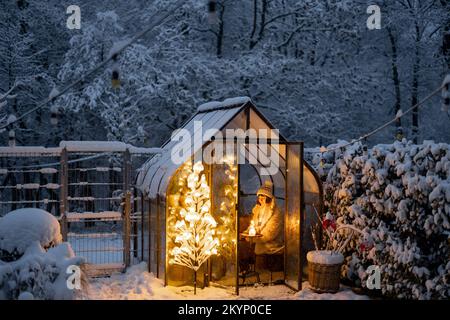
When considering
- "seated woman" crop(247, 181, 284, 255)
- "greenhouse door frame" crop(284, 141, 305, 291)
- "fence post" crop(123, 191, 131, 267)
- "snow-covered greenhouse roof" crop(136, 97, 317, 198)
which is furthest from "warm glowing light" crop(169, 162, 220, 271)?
"fence post" crop(123, 191, 131, 267)

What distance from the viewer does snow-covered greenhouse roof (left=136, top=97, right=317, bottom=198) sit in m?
8.63

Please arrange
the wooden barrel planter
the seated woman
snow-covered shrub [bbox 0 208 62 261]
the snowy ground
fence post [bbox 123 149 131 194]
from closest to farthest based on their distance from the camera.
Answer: snow-covered shrub [bbox 0 208 62 261] < the snowy ground < the wooden barrel planter < the seated woman < fence post [bbox 123 149 131 194]

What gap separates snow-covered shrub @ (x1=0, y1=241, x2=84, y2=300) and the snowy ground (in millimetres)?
2292

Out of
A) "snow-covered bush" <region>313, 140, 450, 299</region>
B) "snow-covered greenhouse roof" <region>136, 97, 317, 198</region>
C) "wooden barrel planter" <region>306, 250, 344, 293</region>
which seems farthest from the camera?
"snow-covered greenhouse roof" <region>136, 97, 317, 198</region>

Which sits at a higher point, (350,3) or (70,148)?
(350,3)

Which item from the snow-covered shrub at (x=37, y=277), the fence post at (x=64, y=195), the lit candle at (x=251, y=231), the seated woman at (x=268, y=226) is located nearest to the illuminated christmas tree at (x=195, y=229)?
the lit candle at (x=251, y=231)

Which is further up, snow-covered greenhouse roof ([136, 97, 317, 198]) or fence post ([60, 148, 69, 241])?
snow-covered greenhouse roof ([136, 97, 317, 198])

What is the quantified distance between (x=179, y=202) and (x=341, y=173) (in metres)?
2.78

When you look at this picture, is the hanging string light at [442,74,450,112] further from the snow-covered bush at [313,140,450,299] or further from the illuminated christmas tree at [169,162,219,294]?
the illuminated christmas tree at [169,162,219,294]

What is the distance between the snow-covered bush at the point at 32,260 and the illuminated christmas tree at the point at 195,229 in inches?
92.6

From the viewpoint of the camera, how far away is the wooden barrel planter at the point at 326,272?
8281 millimetres

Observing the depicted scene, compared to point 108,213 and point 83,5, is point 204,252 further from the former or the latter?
point 83,5
